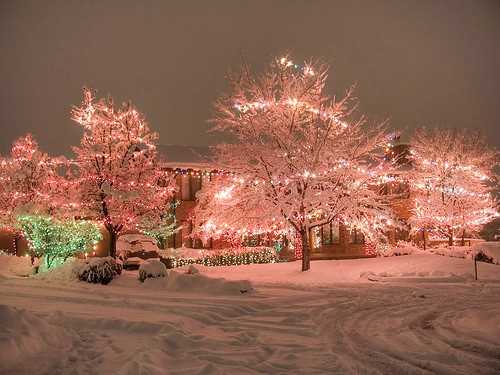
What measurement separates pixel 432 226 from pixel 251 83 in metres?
20.6

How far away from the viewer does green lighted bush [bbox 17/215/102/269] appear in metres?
19.9

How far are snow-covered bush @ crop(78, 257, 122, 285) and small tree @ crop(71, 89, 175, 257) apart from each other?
6.19m

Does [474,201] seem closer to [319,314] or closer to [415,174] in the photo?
[415,174]

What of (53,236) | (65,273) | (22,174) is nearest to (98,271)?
(65,273)

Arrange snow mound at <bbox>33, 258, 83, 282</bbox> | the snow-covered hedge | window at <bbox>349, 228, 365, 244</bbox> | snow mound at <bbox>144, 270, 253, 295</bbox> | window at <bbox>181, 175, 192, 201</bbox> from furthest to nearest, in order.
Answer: window at <bbox>349, 228, 365, 244</bbox> < window at <bbox>181, 175, 192, 201</bbox> < the snow-covered hedge < snow mound at <bbox>33, 258, 83, 282</bbox> < snow mound at <bbox>144, 270, 253, 295</bbox>

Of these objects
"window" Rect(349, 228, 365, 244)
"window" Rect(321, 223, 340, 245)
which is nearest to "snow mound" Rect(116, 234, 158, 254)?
"window" Rect(321, 223, 340, 245)

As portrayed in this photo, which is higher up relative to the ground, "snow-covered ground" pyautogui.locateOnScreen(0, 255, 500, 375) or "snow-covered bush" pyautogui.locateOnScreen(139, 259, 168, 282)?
"snow-covered bush" pyautogui.locateOnScreen(139, 259, 168, 282)

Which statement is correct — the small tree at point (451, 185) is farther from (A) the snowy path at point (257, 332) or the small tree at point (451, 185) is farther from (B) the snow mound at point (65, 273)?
(B) the snow mound at point (65, 273)

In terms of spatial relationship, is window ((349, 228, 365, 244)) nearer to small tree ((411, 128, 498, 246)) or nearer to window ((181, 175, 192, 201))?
small tree ((411, 128, 498, 246))

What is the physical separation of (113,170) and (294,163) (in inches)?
357

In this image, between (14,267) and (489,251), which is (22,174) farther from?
(489,251)

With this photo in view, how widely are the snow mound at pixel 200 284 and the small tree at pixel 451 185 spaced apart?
21785mm

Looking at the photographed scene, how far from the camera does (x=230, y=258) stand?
85.0ft

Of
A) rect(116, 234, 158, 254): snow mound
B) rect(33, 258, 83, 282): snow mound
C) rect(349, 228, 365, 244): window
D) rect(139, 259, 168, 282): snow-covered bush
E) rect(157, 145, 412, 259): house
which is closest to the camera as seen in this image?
rect(139, 259, 168, 282): snow-covered bush
